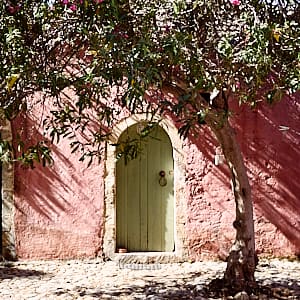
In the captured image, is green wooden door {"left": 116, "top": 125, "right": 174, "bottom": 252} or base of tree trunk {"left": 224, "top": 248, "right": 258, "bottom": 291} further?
green wooden door {"left": 116, "top": 125, "right": 174, "bottom": 252}

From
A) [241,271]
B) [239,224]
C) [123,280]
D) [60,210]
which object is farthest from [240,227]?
[60,210]

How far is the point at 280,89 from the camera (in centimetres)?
428

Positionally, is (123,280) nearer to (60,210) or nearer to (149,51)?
(60,210)

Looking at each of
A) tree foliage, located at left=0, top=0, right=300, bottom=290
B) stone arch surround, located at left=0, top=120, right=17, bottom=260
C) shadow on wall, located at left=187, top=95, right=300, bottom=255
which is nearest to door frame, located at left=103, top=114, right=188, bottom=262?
shadow on wall, located at left=187, top=95, right=300, bottom=255

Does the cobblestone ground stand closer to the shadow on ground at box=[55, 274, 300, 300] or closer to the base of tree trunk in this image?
the shadow on ground at box=[55, 274, 300, 300]

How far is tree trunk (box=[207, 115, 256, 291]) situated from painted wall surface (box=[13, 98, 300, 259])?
1.97 meters

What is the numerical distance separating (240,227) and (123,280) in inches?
66.1

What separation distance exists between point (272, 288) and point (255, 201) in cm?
188

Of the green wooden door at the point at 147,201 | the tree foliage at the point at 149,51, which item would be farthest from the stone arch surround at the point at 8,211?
the tree foliage at the point at 149,51

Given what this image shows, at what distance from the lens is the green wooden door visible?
26.1 feet

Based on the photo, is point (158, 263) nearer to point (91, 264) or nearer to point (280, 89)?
point (91, 264)

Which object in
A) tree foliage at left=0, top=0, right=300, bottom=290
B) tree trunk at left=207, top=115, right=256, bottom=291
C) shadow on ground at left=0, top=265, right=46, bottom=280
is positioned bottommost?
shadow on ground at left=0, top=265, right=46, bottom=280

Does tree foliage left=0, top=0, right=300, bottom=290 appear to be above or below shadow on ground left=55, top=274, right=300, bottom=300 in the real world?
above

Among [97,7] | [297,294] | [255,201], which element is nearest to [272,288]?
[297,294]
